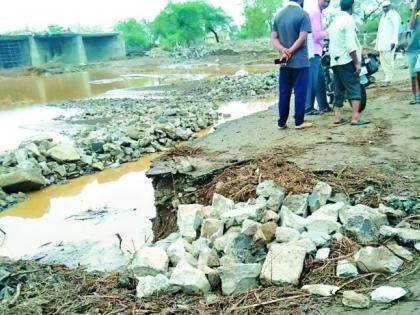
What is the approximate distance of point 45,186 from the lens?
276 inches

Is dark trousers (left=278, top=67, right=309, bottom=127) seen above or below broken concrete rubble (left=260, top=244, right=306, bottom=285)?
above

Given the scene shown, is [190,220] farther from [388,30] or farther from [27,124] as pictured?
[27,124]

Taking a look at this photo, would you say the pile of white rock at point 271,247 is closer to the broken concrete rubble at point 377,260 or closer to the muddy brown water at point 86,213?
the broken concrete rubble at point 377,260

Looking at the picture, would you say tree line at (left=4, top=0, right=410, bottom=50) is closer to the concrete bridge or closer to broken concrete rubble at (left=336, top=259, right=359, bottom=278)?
the concrete bridge

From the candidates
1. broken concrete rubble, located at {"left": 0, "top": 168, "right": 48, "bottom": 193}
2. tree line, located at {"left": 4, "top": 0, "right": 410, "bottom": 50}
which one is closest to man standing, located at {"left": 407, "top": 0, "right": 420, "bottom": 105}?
broken concrete rubble, located at {"left": 0, "top": 168, "right": 48, "bottom": 193}

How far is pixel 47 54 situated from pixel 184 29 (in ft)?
62.5

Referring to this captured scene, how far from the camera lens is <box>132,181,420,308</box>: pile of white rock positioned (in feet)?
8.18

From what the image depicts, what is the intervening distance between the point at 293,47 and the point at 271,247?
3.27 m

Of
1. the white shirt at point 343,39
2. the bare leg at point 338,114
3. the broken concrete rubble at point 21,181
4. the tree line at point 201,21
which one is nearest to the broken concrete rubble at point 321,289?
the white shirt at point 343,39

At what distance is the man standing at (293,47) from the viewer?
533 centimetres

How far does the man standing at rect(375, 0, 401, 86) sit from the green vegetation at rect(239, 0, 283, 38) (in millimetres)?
54770

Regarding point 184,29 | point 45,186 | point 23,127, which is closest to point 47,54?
point 184,29

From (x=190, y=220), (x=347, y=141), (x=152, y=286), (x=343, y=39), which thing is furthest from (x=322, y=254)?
(x=343, y=39)

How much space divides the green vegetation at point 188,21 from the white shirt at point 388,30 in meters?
55.5
